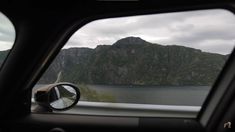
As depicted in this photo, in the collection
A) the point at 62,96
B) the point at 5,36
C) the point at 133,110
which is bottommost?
the point at 133,110

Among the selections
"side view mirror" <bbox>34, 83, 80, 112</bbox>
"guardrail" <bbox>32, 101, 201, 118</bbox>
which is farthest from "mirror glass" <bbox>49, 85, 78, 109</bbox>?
"guardrail" <bbox>32, 101, 201, 118</bbox>

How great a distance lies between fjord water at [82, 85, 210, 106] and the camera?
3.69 meters

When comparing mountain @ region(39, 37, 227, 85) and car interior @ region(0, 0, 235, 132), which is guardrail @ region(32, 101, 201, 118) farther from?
mountain @ region(39, 37, 227, 85)

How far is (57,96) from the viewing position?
3.52 meters

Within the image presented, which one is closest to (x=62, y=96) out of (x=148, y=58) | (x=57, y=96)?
(x=57, y=96)

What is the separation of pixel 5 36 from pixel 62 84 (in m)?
0.68

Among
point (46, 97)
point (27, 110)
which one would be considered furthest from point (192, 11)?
point (27, 110)

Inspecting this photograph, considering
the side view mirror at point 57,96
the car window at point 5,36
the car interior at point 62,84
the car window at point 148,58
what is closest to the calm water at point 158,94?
the car window at point 148,58

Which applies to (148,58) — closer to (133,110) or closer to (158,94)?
(158,94)

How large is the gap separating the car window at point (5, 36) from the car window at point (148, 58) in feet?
1.53

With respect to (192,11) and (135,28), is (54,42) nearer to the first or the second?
(135,28)

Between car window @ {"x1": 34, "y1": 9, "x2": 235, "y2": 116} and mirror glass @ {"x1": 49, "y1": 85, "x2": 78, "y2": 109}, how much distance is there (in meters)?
0.19

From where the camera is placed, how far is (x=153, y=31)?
3.56 metres

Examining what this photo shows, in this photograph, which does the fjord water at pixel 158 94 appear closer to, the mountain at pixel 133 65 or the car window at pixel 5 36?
the mountain at pixel 133 65
